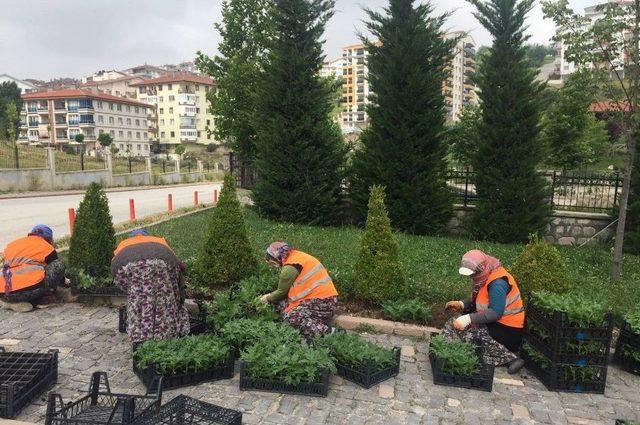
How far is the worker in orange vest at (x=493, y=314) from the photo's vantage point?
5176mm

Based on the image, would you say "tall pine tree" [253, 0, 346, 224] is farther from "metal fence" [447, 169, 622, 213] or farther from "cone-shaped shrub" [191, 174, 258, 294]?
"cone-shaped shrub" [191, 174, 258, 294]

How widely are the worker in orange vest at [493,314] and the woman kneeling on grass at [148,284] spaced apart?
10.0ft

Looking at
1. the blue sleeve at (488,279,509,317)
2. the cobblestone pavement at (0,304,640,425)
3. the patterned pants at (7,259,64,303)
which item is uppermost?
the blue sleeve at (488,279,509,317)

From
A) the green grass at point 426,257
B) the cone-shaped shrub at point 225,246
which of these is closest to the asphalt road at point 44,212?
the green grass at point 426,257

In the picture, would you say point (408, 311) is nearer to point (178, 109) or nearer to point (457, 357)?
point (457, 357)

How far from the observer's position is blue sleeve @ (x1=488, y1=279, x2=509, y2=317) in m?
5.14

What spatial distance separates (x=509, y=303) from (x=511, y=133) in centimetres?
771

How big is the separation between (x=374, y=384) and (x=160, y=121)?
10452 centimetres

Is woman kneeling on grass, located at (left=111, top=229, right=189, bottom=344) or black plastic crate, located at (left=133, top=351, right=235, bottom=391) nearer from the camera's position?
black plastic crate, located at (left=133, top=351, right=235, bottom=391)

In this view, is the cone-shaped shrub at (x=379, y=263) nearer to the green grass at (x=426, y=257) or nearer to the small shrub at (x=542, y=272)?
the green grass at (x=426, y=257)

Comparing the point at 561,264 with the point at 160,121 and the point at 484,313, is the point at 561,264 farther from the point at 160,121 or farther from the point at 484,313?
the point at 160,121

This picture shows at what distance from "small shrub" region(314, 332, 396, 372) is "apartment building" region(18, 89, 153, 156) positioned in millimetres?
79424

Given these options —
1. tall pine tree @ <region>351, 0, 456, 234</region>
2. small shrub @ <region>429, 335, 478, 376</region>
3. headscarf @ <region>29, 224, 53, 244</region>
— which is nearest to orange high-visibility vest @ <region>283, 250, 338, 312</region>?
small shrub @ <region>429, 335, 478, 376</region>

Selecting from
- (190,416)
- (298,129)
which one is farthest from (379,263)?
(298,129)
